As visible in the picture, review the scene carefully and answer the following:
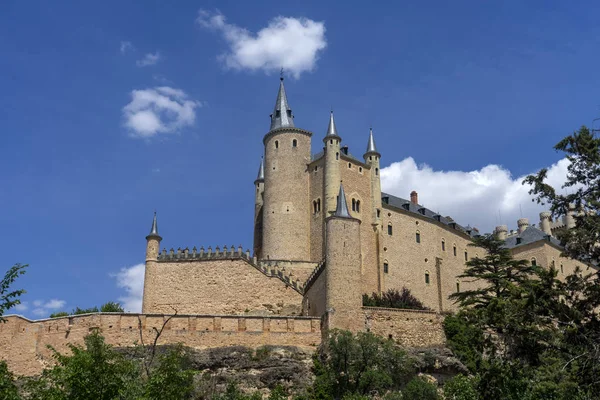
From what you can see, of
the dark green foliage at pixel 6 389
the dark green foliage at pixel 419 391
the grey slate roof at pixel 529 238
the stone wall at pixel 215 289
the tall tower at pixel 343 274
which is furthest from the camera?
the grey slate roof at pixel 529 238

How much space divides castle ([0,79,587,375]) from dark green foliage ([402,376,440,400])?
17.8 ft

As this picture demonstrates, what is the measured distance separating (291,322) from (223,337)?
442 centimetres


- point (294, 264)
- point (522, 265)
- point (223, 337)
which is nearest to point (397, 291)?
point (294, 264)

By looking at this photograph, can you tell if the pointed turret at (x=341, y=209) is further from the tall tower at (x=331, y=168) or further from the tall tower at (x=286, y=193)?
the tall tower at (x=286, y=193)

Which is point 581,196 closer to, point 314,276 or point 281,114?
point 314,276

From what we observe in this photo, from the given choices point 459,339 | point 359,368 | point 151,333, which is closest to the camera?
point 359,368

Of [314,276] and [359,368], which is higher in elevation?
[314,276]

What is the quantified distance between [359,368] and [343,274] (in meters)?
6.97

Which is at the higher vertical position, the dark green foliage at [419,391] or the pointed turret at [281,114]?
the pointed turret at [281,114]

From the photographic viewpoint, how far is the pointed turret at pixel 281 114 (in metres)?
62.5

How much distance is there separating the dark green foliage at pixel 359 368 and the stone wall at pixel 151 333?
3.67 metres

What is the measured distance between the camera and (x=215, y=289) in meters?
55.1

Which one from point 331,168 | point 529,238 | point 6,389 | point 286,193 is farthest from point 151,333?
point 529,238

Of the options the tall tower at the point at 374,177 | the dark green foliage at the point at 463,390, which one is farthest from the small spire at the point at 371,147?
the dark green foliage at the point at 463,390
